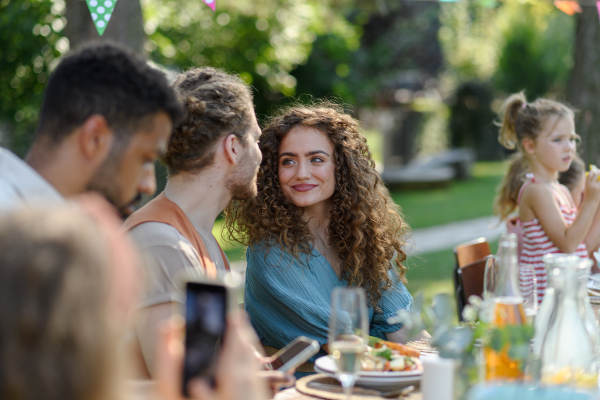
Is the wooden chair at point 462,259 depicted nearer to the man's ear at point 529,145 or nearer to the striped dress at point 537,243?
the striped dress at point 537,243

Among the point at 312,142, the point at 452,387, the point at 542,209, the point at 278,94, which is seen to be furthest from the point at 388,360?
the point at 278,94

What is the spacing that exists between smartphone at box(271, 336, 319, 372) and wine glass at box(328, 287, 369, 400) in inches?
5.3

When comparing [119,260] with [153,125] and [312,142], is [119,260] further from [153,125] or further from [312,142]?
[312,142]

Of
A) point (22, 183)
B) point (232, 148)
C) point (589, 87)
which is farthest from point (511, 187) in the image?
point (22, 183)

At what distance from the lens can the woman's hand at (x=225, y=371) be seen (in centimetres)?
106

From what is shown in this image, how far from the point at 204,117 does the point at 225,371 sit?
1401mm

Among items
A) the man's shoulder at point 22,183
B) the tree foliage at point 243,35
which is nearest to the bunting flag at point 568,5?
the man's shoulder at point 22,183

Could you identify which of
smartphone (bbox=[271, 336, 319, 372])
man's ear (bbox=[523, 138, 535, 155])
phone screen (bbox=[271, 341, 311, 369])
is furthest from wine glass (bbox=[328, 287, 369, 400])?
man's ear (bbox=[523, 138, 535, 155])

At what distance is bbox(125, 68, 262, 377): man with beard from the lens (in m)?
2.10

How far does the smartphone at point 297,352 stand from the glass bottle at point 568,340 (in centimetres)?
63

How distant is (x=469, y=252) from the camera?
151 inches

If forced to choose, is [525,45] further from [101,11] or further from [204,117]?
[204,117]

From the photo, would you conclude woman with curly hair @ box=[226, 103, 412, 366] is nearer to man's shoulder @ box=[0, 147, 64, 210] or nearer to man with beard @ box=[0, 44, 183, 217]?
man with beard @ box=[0, 44, 183, 217]

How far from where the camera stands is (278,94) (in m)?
12.5
